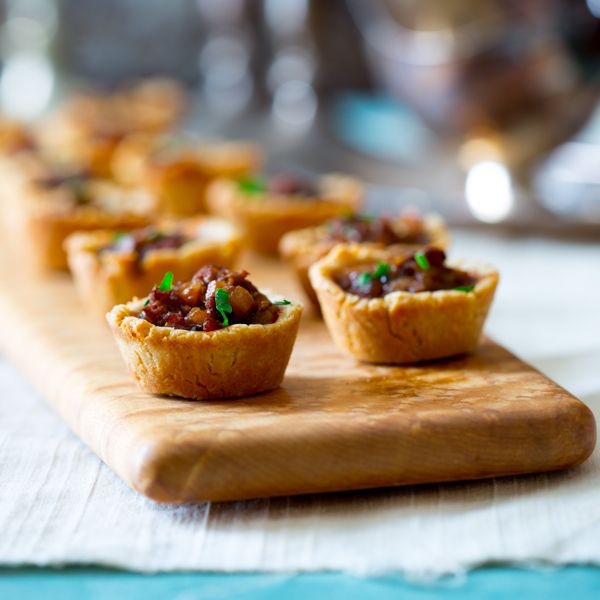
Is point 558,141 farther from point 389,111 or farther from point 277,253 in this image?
point 389,111

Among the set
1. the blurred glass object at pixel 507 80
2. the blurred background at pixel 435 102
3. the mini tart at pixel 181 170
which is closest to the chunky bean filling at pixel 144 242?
the mini tart at pixel 181 170

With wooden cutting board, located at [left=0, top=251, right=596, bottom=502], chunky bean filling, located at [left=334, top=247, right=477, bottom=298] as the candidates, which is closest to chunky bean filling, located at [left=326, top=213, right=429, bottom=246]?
chunky bean filling, located at [left=334, top=247, right=477, bottom=298]

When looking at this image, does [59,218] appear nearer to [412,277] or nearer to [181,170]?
[181,170]

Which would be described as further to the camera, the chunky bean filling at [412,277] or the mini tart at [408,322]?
the chunky bean filling at [412,277]

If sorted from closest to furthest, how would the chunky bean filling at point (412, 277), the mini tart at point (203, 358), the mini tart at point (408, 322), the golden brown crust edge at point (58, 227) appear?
the mini tart at point (203, 358) < the mini tart at point (408, 322) < the chunky bean filling at point (412, 277) < the golden brown crust edge at point (58, 227)

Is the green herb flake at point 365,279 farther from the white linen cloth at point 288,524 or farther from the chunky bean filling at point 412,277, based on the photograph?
the white linen cloth at point 288,524

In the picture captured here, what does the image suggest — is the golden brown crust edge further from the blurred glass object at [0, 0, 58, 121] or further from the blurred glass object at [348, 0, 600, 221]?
the blurred glass object at [0, 0, 58, 121]

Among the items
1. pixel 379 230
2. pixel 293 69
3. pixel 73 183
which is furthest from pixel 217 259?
pixel 293 69
